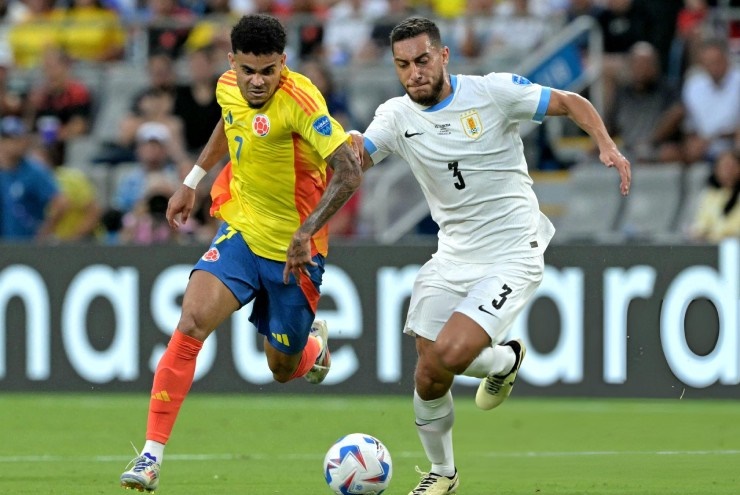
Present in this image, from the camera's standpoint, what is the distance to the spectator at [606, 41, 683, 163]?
15648 mm

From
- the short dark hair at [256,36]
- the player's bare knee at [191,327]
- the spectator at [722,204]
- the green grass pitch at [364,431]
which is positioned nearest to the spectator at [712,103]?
the spectator at [722,204]

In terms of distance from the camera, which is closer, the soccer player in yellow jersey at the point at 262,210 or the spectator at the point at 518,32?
the soccer player in yellow jersey at the point at 262,210

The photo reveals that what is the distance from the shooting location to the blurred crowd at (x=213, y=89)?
1530 cm

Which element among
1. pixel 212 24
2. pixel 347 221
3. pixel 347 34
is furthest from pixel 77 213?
pixel 347 34

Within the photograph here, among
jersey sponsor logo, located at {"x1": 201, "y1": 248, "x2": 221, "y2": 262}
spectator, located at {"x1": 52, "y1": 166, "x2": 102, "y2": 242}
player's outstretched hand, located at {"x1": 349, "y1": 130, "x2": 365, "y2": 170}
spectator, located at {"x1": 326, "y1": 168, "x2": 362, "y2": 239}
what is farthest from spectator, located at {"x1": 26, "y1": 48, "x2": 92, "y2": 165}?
player's outstretched hand, located at {"x1": 349, "y1": 130, "x2": 365, "y2": 170}

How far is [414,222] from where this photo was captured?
15539mm

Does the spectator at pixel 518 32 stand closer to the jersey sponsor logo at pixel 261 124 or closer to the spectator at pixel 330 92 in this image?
the spectator at pixel 330 92

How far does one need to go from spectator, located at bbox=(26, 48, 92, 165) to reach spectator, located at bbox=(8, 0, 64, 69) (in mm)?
1306

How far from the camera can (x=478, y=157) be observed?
8.35 metres

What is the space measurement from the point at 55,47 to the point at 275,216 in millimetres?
10283

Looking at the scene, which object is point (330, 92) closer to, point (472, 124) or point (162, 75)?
point (162, 75)

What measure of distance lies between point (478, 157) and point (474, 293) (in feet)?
2.51

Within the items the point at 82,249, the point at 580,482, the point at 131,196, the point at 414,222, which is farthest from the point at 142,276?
the point at 580,482

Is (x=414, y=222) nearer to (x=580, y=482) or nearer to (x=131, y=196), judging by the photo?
(x=131, y=196)
